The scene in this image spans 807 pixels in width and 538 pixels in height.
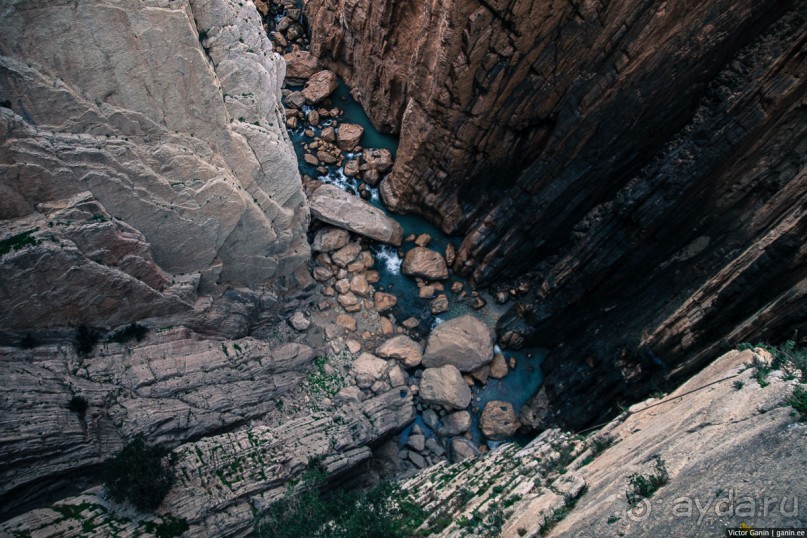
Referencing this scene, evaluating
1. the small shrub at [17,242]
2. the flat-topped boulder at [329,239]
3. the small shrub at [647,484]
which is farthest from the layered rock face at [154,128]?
the small shrub at [647,484]

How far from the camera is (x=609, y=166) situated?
24.3 meters

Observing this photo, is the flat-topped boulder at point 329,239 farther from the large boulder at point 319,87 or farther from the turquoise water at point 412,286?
the large boulder at point 319,87

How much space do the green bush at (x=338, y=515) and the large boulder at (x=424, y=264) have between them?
Result: 11.8 meters

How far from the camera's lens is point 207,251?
2148 cm

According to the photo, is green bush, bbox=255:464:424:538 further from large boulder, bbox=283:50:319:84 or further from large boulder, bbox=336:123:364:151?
large boulder, bbox=283:50:319:84

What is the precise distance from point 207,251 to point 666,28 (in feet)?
67.6

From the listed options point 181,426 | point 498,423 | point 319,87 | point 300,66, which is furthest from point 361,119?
point 181,426

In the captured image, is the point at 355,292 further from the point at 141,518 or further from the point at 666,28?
the point at 666,28

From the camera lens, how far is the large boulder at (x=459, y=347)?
27.0m

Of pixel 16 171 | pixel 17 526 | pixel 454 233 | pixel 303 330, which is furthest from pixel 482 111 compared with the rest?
pixel 17 526

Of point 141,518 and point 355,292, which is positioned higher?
point 355,292

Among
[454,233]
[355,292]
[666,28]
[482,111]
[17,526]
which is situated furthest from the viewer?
[454,233]

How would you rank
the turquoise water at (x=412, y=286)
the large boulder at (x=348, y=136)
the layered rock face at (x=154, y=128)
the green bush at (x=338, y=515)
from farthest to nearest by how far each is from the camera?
1. the large boulder at (x=348, y=136)
2. the turquoise water at (x=412, y=286)
3. the green bush at (x=338, y=515)
4. the layered rock face at (x=154, y=128)

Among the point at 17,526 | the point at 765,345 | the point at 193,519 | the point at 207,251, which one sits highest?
the point at 207,251
